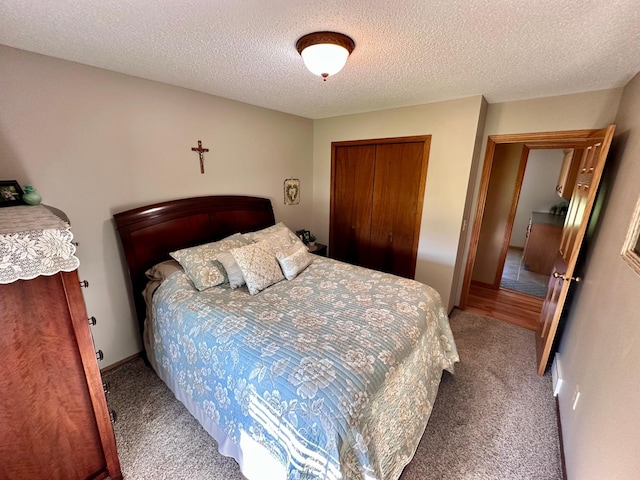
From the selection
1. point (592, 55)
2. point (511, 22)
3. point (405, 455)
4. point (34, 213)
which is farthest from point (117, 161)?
point (592, 55)

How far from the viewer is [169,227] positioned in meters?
2.24

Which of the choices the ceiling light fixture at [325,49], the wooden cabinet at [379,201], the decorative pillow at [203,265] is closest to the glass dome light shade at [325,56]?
the ceiling light fixture at [325,49]

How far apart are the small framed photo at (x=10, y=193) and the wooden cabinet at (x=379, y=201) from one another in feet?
9.27

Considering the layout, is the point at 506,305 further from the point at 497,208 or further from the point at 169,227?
the point at 169,227

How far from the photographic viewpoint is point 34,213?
1.25 metres

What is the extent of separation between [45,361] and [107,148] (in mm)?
1471

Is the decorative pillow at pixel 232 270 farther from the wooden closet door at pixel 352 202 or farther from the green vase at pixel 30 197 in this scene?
the wooden closet door at pixel 352 202

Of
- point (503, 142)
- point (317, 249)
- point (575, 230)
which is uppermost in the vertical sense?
point (503, 142)

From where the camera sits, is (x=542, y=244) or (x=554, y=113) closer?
(x=554, y=113)

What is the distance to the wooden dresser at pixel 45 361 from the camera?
3.21ft

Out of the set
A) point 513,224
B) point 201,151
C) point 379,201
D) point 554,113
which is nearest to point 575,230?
point 554,113

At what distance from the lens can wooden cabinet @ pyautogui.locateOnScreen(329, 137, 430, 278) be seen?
9.58 ft

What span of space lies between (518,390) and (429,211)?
1.70 meters

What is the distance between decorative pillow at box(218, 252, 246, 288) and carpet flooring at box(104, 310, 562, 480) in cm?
91
